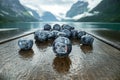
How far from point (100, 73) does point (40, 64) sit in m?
2.20

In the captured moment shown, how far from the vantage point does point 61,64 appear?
706 cm

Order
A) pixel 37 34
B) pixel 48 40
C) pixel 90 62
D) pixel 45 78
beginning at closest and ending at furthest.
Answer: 1. pixel 45 78
2. pixel 90 62
3. pixel 37 34
4. pixel 48 40

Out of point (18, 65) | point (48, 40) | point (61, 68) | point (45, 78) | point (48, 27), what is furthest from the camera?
point (48, 27)

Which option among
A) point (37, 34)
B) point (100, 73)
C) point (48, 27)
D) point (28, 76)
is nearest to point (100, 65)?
point (100, 73)

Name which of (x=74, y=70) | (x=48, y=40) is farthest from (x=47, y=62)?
(x=48, y=40)

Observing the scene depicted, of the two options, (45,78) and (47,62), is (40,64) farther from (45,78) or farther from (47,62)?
(45,78)

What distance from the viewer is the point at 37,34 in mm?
13078

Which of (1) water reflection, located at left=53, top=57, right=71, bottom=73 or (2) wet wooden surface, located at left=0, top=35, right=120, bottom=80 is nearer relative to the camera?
(2) wet wooden surface, located at left=0, top=35, right=120, bottom=80

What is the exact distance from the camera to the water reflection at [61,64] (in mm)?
6367

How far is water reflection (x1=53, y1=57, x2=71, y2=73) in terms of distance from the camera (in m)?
6.37

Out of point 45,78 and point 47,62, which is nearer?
point 45,78

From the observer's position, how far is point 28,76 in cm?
565

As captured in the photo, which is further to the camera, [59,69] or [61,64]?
[61,64]

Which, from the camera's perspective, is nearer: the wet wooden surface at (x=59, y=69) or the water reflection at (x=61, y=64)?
the wet wooden surface at (x=59, y=69)
